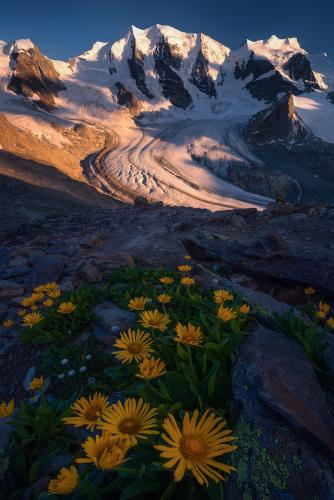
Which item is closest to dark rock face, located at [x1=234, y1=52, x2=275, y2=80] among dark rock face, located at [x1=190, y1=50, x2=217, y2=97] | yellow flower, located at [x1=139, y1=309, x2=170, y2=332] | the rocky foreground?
dark rock face, located at [x1=190, y1=50, x2=217, y2=97]

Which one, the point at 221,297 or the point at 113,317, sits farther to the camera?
the point at 113,317

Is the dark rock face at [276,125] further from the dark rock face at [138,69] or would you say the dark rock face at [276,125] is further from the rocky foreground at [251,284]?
the rocky foreground at [251,284]

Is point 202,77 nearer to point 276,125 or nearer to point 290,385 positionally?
point 276,125

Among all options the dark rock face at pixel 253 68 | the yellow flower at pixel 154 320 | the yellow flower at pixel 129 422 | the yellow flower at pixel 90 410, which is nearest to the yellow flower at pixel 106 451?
the yellow flower at pixel 129 422

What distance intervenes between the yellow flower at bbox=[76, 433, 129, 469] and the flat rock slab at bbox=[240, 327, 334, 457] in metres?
0.81

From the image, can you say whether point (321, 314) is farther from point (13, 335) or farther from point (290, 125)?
point (290, 125)

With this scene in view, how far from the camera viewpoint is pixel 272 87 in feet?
192

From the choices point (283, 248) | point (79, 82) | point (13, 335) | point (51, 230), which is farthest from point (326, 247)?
point (79, 82)

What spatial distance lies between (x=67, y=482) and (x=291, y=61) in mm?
78301

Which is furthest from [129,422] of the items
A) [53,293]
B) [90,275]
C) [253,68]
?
[253,68]

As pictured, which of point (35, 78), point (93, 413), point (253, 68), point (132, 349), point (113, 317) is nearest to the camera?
point (93, 413)

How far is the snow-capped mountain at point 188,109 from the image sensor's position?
31906 mm

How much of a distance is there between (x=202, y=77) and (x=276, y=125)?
29402 mm

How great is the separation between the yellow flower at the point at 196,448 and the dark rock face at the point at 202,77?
6846 centimetres
